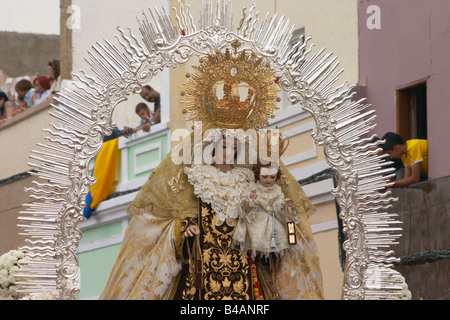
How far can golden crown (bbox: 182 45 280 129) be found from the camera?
7492 mm

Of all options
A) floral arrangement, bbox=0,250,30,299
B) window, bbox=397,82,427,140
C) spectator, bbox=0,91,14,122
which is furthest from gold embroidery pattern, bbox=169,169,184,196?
spectator, bbox=0,91,14,122

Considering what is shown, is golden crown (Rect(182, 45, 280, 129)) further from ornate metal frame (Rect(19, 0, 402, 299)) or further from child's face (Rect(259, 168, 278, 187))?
child's face (Rect(259, 168, 278, 187))

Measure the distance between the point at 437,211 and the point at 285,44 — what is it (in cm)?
290

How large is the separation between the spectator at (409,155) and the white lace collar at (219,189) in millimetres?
2675

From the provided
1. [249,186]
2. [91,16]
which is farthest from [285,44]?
[91,16]


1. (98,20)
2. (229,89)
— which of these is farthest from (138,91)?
(98,20)

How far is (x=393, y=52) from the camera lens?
1103cm

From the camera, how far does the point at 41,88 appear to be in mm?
15203

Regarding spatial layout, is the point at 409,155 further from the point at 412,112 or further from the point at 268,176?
the point at 268,176

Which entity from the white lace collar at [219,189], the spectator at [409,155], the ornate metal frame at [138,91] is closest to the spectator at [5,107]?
the spectator at [409,155]

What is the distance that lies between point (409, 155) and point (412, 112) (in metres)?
0.84

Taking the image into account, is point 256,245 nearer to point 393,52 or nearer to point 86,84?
point 86,84

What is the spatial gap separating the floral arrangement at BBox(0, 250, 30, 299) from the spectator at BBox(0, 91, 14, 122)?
305 inches

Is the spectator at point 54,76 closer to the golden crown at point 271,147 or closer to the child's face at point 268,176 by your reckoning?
the golden crown at point 271,147
